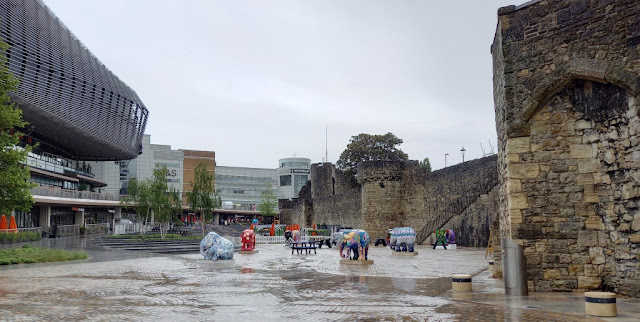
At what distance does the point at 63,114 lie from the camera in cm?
5544

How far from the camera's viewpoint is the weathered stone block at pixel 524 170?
34.8ft

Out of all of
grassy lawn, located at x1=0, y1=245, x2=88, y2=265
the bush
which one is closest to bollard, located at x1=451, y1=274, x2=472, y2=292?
grassy lawn, located at x1=0, y1=245, x2=88, y2=265

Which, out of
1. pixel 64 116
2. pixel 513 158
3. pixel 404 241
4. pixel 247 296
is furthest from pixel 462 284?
pixel 64 116

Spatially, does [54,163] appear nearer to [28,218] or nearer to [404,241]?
[28,218]

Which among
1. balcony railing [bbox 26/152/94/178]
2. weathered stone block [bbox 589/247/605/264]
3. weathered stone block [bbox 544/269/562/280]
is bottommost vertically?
weathered stone block [bbox 544/269/562/280]

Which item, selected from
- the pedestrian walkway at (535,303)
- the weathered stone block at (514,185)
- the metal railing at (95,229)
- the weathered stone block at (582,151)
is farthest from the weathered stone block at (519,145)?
the metal railing at (95,229)

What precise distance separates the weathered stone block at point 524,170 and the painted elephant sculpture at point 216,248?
11.6 metres

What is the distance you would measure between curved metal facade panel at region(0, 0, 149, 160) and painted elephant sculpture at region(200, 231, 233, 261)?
34.8 metres

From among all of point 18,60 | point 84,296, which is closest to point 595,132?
point 84,296

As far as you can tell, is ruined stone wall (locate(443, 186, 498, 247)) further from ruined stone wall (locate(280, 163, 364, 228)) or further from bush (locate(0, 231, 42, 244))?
bush (locate(0, 231, 42, 244))

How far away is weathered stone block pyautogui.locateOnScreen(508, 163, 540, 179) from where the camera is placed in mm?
10594

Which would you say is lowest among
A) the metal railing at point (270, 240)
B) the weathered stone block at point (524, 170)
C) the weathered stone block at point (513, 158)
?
the metal railing at point (270, 240)

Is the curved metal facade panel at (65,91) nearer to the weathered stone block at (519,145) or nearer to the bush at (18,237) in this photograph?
the bush at (18,237)

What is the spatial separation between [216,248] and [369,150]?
41904 millimetres
